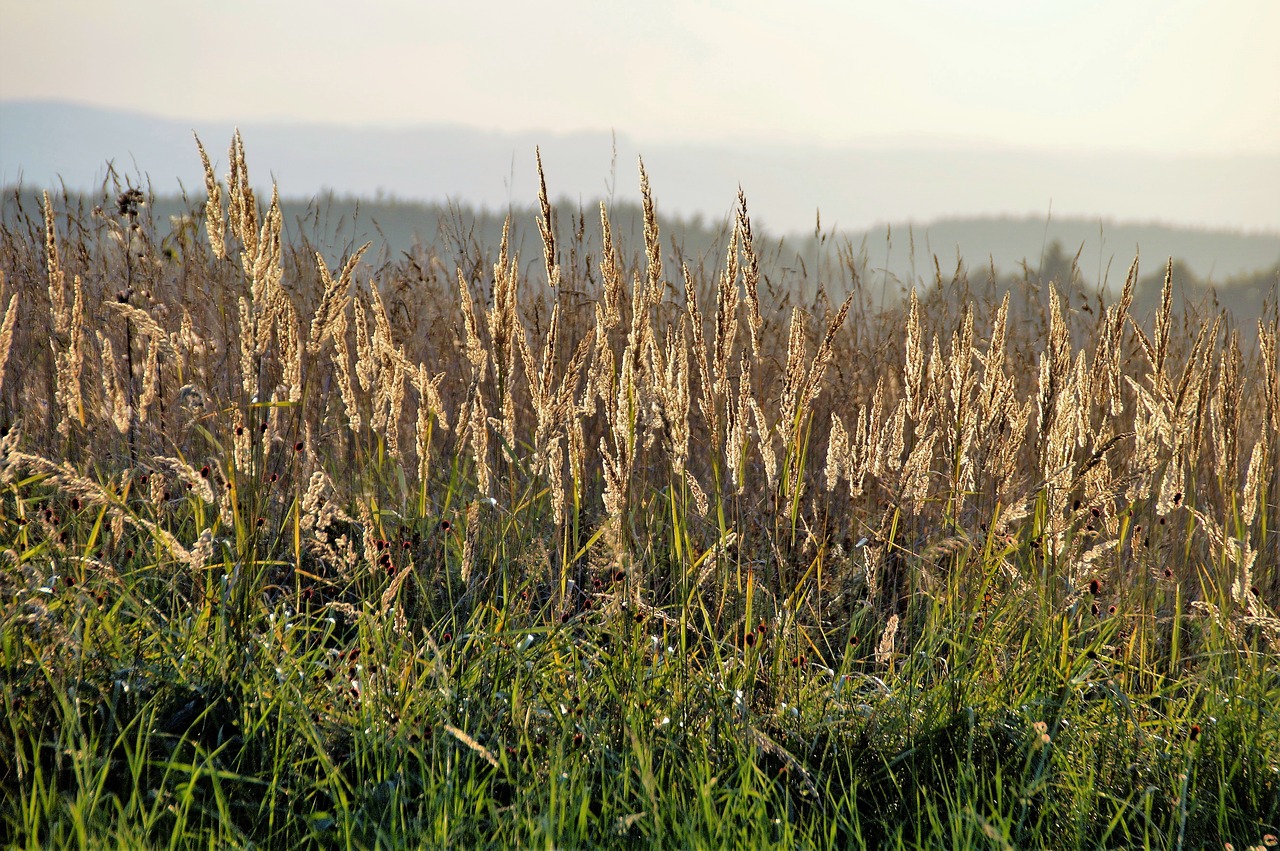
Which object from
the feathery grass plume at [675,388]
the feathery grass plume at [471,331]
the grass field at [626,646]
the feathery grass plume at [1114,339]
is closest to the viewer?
the grass field at [626,646]

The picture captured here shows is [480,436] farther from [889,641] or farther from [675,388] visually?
[889,641]

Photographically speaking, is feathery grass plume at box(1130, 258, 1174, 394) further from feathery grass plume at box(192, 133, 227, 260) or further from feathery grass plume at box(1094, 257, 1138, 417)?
feathery grass plume at box(192, 133, 227, 260)

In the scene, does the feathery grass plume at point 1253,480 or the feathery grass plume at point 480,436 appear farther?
the feathery grass plume at point 1253,480

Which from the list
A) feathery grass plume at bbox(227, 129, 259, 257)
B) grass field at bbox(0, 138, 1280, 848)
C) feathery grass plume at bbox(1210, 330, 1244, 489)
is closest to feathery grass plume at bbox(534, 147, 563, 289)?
grass field at bbox(0, 138, 1280, 848)

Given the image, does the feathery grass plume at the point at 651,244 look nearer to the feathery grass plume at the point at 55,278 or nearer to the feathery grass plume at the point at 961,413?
the feathery grass plume at the point at 961,413

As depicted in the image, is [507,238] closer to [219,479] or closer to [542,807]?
[219,479]

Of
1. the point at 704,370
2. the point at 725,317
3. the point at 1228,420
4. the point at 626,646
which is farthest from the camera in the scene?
the point at 1228,420

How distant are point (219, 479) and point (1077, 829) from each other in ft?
6.90

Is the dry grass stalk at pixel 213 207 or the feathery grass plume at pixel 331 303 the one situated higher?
the dry grass stalk at pixel 213 207

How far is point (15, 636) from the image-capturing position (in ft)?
6.83

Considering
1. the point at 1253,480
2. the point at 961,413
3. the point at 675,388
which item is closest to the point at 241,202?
the point at 675,388

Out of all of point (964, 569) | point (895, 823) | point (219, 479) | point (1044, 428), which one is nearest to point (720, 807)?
point (895, 823)

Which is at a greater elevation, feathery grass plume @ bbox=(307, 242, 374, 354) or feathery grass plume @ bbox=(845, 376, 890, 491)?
feathery grass plume @ bbox=(307, 242, 374, 354)

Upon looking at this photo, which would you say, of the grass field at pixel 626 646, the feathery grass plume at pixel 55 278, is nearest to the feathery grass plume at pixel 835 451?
the grass field at pixel 626 646
